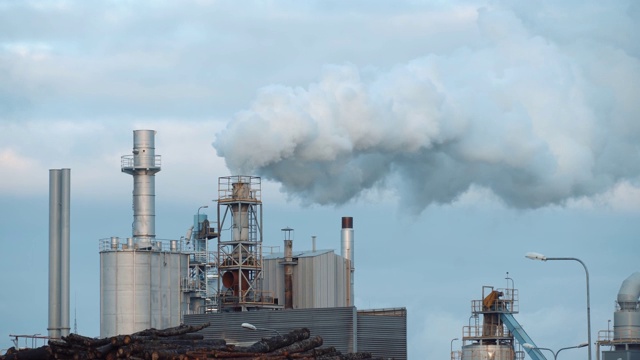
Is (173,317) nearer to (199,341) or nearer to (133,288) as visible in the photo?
(133,288)

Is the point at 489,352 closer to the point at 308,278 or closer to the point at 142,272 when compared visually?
the point at 308,278

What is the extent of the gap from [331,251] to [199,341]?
2957 cm

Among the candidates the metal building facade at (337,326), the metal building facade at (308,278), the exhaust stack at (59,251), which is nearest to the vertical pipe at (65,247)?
the exhaust stack at (59,251)

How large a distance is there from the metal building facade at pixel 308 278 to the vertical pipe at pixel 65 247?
37.0 feet

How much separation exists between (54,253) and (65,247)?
2.22 ft

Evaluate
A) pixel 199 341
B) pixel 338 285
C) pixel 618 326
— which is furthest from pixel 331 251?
pixel 199 341

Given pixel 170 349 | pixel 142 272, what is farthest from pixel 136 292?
pixel 170 349

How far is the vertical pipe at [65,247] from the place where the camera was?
70438 millimetres

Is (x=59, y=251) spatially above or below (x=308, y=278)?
above

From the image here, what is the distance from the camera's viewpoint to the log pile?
141 feet

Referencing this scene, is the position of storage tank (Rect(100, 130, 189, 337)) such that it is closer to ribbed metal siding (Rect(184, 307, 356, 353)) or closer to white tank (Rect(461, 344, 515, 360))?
ribbed metal siding (Rect(184, 307, 356, 353))

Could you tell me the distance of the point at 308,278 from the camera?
74562 millimetres

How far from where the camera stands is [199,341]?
156 ft

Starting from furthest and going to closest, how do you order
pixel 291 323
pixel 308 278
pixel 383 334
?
pixel 308 278 → pixel 383 334 → pixel 291 323
